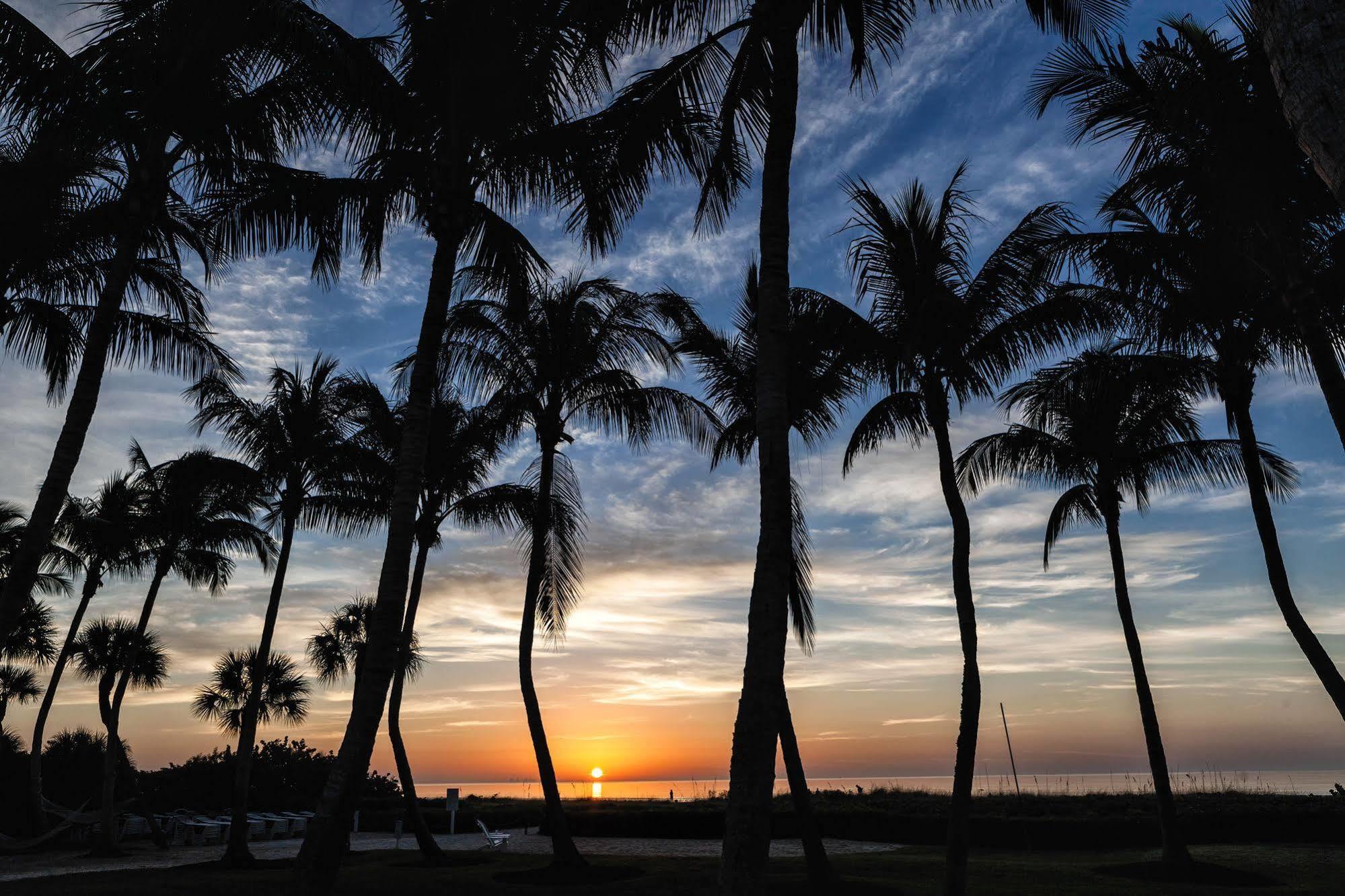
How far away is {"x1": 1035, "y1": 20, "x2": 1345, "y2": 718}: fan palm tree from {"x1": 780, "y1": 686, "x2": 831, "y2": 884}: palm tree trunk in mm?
7347

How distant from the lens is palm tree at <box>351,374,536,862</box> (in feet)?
60.2

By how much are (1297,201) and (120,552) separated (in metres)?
28.3

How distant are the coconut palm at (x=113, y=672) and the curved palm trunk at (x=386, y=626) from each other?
15.1 meters

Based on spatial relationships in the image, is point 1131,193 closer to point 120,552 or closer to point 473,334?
point 473,334

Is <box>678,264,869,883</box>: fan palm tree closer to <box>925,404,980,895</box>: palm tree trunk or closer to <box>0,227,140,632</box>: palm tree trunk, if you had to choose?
Answer: <box>925,404,980,895</box>: palm tree trunk

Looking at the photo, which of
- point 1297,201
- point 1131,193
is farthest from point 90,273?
point 1297,201

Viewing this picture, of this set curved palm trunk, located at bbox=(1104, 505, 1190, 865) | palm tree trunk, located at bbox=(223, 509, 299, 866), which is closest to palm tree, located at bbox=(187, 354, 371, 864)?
palm tree trunk, located at bbox=(223, 509, 299, 866)

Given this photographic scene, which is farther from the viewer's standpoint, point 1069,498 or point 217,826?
point 217,826

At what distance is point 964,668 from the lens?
1134 cm

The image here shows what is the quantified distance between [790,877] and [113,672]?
20557 millimetres

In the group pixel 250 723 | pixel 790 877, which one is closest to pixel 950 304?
pixel 790 877

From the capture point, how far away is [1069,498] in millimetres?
18438

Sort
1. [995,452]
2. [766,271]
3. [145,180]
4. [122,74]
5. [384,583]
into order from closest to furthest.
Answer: [766,271] < [384,583] < [122,74] < [145,180] < [995,452]

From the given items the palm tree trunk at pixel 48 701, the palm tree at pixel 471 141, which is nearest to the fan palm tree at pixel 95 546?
the palm tree trunk at pixel 48 701
